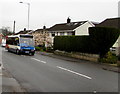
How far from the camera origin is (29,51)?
27.5m

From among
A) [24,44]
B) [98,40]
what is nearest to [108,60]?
[98,40]

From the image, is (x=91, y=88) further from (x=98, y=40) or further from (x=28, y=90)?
(x=98, y=40)

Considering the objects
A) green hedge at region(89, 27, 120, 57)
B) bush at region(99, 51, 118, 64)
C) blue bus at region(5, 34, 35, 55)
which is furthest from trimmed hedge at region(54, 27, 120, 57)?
blue bus at region(5, 34, 35, 55)

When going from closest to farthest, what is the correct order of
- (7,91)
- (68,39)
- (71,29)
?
(7,91) → (68,39) → (71,29)

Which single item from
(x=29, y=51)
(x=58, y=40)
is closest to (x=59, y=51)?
(x=58, y=40)

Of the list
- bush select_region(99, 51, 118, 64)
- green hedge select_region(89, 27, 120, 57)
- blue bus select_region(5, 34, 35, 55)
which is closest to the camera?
bush select_region(99, 51, 118, 64)

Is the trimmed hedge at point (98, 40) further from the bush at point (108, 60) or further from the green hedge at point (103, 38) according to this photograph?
the bush at point (108, 60)

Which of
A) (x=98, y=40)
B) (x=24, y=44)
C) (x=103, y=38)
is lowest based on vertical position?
(x=24, y=44)

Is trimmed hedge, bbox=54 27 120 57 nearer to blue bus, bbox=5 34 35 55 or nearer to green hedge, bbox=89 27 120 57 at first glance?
green hedge, bbox=89 27 120 57

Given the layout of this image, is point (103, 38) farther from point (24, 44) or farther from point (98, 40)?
point (24, 44)

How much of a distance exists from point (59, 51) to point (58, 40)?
1.65 m

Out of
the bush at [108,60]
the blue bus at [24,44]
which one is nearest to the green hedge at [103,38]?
the bush at [108,60]

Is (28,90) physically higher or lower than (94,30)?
lower

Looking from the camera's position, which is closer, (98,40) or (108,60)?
(108,60)
